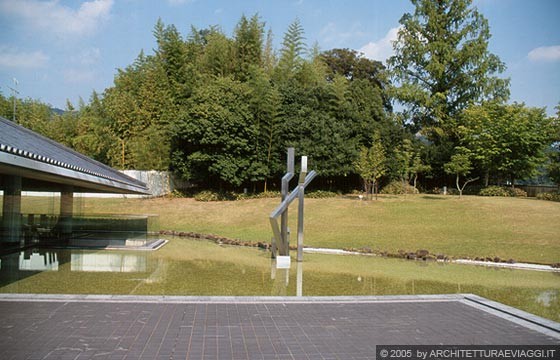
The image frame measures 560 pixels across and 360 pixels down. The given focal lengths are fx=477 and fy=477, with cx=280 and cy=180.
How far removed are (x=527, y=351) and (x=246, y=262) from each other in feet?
20.7

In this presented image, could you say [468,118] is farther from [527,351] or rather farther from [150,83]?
[527,351]

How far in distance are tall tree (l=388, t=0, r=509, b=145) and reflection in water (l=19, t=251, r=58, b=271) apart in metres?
21.3

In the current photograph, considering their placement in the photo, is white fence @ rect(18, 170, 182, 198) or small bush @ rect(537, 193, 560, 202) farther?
white fence @ rect(18, 170, 182, 198)

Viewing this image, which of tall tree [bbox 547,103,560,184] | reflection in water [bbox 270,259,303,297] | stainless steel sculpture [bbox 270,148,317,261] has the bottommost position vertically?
reflection in water [bbox 270,259,303,297]

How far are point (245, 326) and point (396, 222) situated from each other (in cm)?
1241

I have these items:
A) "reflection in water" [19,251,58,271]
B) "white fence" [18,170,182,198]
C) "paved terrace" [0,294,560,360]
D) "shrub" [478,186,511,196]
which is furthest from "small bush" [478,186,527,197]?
"reflection in water" [19,251,58,271]

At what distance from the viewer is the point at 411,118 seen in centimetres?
2806

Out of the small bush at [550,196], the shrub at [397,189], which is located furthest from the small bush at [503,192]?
the shrub at [397,189]

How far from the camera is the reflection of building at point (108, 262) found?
804 centimetres

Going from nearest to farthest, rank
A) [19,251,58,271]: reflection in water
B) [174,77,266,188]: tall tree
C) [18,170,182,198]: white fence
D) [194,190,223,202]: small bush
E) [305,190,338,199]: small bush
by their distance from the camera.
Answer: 1. [19,251,58,271]: reflection in water
2. [174,77,266,188]: tall tree
3. [194,190,223,202]: small bush
4. [305,190,338,199]: small bush
5. [18,170,182,198]: white fence

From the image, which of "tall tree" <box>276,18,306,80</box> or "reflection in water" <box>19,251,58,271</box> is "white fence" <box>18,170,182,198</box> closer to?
"tall tree" <box>276,18,306,80</box>

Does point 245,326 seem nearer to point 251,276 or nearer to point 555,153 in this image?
point 251,276

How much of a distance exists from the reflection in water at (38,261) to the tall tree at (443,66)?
2133cm

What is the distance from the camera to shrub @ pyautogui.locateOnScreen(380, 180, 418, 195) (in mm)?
25188
